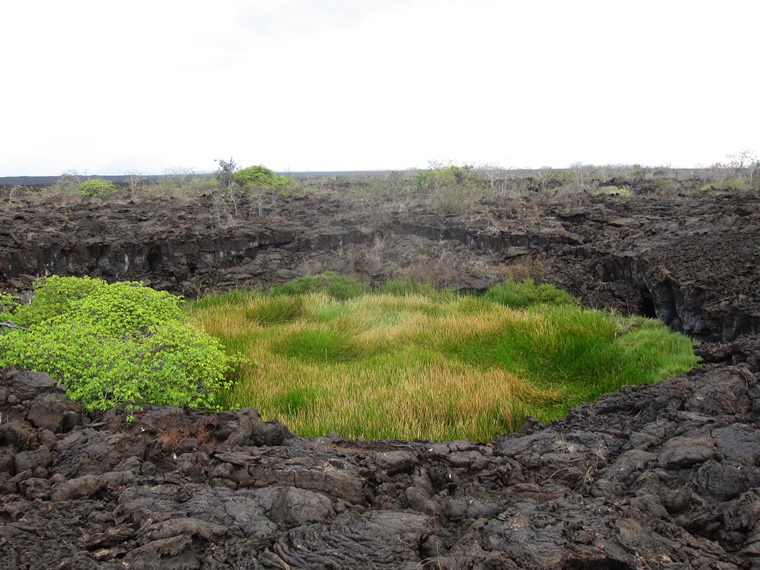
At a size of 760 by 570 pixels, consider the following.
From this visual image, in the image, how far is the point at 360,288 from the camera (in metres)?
13.2

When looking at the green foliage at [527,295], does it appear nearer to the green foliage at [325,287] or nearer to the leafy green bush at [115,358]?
the green foliage at [325,287]

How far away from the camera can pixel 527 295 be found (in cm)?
1165

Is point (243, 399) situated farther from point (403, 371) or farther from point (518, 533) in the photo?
point (518, 533)

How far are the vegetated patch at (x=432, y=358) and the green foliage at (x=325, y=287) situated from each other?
0.82m

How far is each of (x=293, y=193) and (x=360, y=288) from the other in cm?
1433

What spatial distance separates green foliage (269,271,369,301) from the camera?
1289 centimetres

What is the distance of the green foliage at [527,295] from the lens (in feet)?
37.4

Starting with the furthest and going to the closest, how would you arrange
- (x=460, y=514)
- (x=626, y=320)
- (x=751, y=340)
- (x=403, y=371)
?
(x=626, y=320), (x=403, y=371), (x=751, y=340), (x=460, y=514)

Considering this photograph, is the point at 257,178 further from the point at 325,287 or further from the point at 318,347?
the point at 318,347

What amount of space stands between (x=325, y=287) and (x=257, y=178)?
21.7m

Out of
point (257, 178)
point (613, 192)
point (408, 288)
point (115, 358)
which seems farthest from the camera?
point (257, 178)

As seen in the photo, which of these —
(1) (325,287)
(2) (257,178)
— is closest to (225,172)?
(2) (257,178)

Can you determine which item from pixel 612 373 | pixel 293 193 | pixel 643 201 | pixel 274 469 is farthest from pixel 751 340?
pixel 293 193

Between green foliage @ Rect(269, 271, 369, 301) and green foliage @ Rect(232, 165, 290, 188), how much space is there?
18.2m
